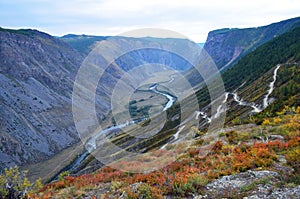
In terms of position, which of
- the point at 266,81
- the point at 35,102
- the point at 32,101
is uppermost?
the point at 266,81

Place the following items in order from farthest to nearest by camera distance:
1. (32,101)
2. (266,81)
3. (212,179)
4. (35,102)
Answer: (35,102) → (32,101) → (266,81) → (212,179)

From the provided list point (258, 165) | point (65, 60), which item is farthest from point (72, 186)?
point (65, 60)

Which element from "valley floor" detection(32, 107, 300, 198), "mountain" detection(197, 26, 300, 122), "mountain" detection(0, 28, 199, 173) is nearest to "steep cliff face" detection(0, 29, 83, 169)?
"mountain" detection(0, 28, 199, 173)

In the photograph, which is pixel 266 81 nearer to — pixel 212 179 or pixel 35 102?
pixel 212 179

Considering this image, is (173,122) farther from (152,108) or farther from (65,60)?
(65,60)

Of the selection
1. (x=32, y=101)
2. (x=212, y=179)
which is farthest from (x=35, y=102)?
(x=212, y=179)

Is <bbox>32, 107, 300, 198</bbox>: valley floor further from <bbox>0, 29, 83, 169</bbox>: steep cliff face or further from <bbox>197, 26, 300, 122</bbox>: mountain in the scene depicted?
<bbox>0, 29, 83, 169</bbox>: steep cliff face

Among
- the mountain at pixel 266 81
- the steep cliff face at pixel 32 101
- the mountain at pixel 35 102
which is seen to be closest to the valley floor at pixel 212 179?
the mountain at pixel 266 81

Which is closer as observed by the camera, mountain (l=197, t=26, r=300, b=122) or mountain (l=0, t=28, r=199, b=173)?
Answer: mountain (l=197, t=26, r=300, b=122)

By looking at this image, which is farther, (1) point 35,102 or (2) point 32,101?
(1) point 35,102
